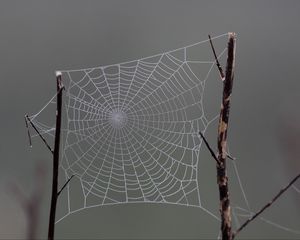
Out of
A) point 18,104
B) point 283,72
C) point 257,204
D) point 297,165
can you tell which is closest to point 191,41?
point 283,72

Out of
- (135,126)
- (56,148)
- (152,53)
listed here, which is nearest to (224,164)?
(56,148)

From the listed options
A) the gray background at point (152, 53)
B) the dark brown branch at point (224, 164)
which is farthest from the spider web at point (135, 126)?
the gray background at point (152, 53)

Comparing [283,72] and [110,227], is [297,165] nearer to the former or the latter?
[110,227]

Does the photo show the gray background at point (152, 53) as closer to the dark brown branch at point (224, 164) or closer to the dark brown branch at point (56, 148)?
the dark brown branch at point (224, 164)

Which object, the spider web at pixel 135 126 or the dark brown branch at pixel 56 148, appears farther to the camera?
the spider web at pixel 135 126

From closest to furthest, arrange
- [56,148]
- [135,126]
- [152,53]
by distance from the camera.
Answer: [56,148] < [135,126] < [152,53]

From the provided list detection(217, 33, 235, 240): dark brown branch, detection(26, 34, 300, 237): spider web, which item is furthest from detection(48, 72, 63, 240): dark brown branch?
detection(26, 34, 300, 237): spider web

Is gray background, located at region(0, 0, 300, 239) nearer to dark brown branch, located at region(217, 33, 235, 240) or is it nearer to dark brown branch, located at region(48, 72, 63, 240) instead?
dark brown branch, located at region(217, 33, 235, 240)

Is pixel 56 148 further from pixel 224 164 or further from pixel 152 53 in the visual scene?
pixel 152 53
